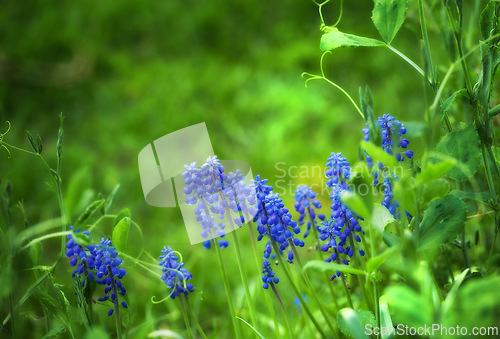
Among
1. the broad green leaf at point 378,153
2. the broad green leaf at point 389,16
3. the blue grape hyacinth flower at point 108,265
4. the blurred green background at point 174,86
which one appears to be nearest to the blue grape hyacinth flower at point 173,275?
the blue grape hyacinth flower at point 108,265

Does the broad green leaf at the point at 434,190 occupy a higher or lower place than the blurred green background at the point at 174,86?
lower

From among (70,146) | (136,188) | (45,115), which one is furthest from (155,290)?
(45,115)

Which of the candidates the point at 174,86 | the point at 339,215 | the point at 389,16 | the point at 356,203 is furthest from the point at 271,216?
the point at 174,86

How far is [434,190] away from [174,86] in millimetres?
2228

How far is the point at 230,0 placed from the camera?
10.3 ft

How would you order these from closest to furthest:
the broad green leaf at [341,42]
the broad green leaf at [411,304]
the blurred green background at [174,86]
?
the broad green leaf at [411,304], the broad green leaf at [341,42], the blurred green background at [174,86]

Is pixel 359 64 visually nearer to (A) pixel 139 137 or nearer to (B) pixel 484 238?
(A) pixel 139 137

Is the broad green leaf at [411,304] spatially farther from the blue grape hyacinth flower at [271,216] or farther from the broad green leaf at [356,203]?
the blue grape hyacinth flower at [271,216]

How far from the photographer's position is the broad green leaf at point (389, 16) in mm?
756

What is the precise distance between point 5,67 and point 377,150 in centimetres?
261

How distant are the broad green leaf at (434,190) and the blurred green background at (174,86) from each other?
1.18m

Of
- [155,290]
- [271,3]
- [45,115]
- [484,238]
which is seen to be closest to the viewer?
[484,238]

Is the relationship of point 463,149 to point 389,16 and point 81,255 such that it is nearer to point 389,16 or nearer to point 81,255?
point 389,16

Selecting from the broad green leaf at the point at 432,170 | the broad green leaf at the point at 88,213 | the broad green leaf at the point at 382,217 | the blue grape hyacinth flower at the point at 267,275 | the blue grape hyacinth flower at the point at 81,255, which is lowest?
the blue grape hyacinth flower at the point at 267,275
